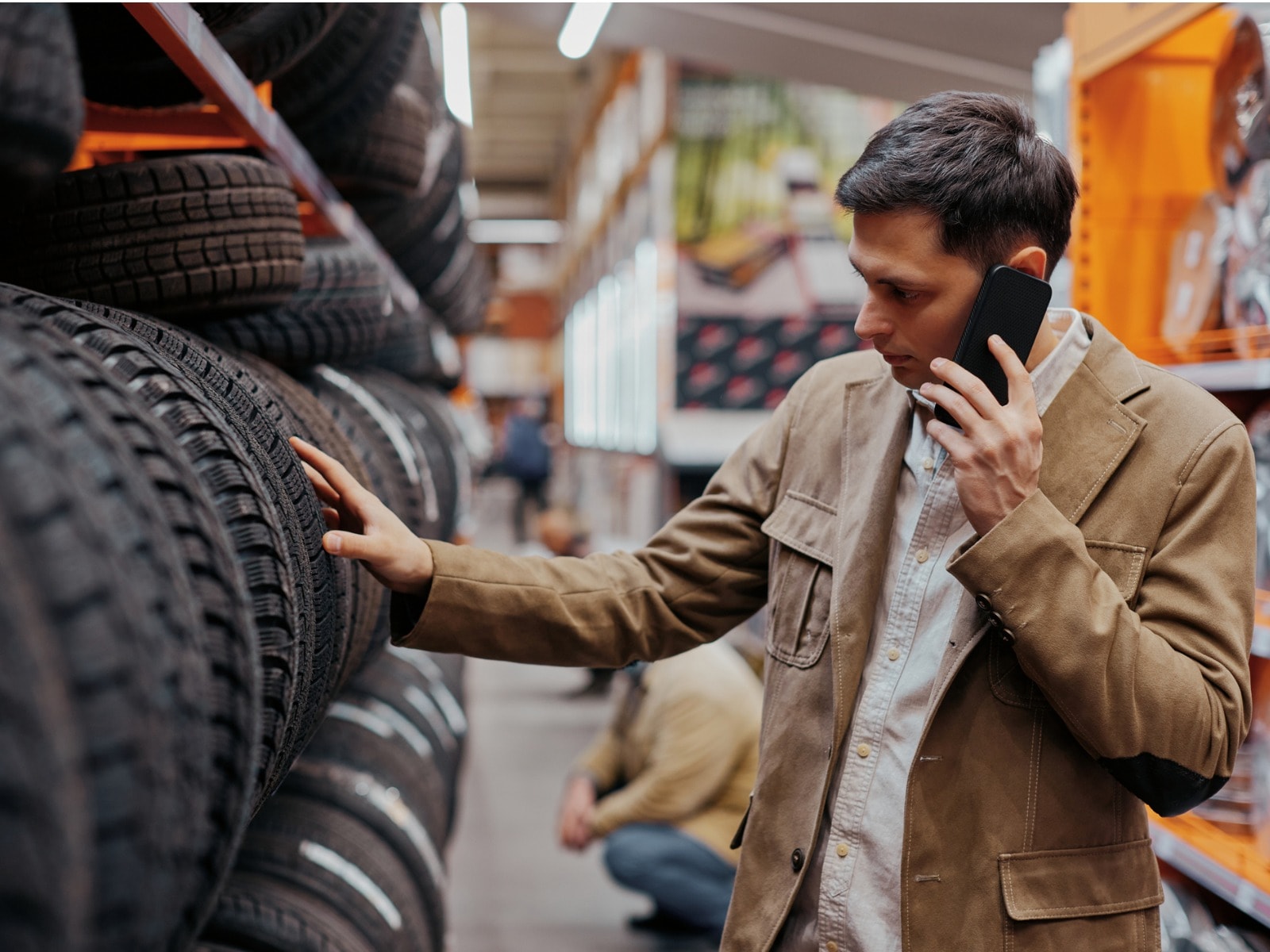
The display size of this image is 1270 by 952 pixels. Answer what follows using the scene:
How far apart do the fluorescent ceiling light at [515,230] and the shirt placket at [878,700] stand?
2296cm

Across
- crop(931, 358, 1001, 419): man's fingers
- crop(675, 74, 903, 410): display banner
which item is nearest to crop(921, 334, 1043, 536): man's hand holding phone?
crop(931, 358, 1001, 419): man's fingers

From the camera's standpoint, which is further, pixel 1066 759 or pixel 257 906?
pixel 257 906

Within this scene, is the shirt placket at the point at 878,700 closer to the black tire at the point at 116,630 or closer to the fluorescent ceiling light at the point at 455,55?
the black tire at the point at 116,630

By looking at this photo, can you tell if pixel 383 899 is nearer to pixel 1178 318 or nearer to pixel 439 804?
pixel 439 804

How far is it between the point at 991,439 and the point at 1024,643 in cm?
21

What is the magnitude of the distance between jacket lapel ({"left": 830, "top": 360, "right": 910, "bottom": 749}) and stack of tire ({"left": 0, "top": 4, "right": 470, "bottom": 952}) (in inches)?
22.6

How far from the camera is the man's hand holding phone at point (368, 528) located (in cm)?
126

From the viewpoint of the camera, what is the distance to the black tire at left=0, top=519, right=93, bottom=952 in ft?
1.82

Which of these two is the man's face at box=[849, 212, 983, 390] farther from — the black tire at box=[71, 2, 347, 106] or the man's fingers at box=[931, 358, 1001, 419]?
the black tire at box=[71, 2, 347, 106]

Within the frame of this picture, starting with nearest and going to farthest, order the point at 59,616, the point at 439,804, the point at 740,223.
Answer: the point at 59,616 → the point at 439,804 → the point at 740,223

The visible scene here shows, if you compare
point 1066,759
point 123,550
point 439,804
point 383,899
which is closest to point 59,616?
point 123,550

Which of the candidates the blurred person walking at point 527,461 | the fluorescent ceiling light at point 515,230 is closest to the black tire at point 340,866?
the blurred person walking at point 527,461

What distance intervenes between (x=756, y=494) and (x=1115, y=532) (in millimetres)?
463

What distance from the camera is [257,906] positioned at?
1.54m
